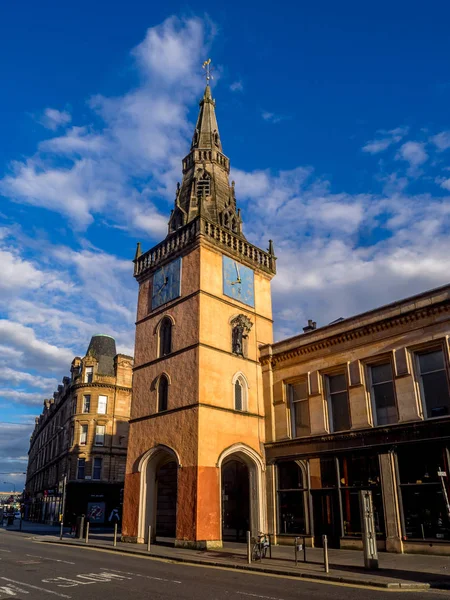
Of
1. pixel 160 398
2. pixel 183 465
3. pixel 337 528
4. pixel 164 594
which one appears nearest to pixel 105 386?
pixel 160 398

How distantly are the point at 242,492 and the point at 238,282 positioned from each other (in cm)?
→ 1204

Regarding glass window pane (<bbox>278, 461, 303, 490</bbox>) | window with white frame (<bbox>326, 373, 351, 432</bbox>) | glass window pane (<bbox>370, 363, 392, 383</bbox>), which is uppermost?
glass window pane (<bbox>370, 363, 392, 383</bbox>)

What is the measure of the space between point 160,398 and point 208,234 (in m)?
9.65

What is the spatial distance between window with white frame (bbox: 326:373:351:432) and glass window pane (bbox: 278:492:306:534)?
3903 mm

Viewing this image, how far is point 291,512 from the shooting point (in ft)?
81.5

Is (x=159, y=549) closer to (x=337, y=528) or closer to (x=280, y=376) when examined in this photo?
(x=337, y=528)

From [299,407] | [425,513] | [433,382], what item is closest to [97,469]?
[299,407]

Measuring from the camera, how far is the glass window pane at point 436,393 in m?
20.5

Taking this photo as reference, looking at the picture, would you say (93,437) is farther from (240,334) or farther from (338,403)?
(338,403)

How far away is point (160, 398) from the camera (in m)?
27.6

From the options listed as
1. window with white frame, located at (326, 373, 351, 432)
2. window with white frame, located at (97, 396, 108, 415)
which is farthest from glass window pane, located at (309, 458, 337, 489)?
window with white frame, located at (97, 396, 108, 415)

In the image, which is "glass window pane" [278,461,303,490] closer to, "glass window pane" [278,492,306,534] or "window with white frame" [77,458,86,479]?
"glass window pane" [278,492,306,534]

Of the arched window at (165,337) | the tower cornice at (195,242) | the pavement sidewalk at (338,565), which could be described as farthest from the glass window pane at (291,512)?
the tower cornice at (195,242)

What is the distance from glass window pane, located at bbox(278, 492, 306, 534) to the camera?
24.3 meters
